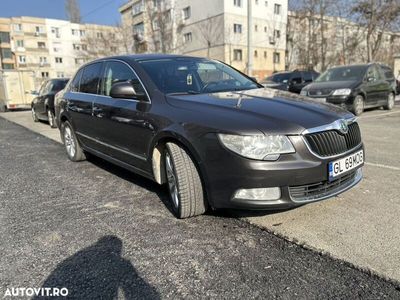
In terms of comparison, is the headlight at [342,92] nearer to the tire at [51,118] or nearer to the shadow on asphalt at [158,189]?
the shadow on asphalt at [158,189]

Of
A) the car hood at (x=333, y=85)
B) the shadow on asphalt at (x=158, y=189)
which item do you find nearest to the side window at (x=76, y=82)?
the shadow on asphalt at (x=158, y=189)

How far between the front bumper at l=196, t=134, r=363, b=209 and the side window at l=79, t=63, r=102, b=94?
2.62m

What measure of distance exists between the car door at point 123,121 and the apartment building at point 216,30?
109ft

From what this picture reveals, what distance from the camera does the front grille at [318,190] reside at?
2.85 metres

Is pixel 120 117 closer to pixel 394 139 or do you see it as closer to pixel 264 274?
pixel 264 274

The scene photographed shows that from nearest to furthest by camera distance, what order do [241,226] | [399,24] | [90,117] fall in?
[241,226]
[90,117]
[399,24]

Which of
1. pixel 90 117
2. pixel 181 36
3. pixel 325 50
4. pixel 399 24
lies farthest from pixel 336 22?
pixel 90 117

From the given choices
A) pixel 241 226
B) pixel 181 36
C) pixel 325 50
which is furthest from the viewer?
pixel 181 36

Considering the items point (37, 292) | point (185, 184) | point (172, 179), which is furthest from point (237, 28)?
point (37, 292)

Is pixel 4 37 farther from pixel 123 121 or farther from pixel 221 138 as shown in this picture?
pixel 221 138

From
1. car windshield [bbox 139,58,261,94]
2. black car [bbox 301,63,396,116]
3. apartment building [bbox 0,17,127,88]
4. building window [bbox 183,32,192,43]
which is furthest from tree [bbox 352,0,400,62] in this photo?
apartment building [bbox 0,17,127,88]

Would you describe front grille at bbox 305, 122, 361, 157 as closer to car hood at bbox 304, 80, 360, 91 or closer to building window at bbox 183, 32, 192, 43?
car hood at bbox 304, 80, 360, 91

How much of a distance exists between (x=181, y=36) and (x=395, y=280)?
42742 millimetres

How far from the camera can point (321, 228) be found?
3055 millimetres
